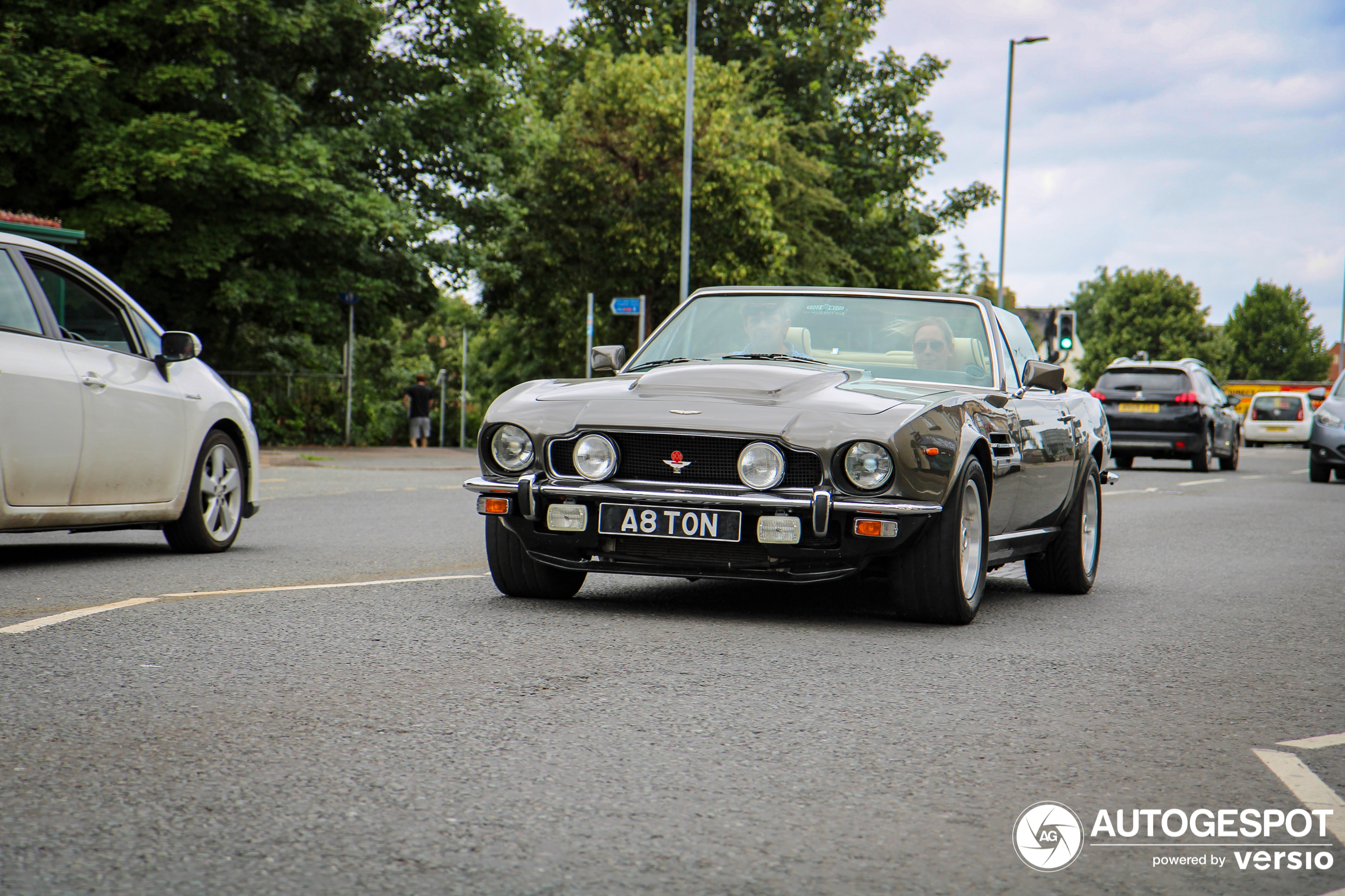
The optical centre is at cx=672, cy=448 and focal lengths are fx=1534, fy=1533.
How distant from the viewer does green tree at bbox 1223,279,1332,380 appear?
110250 mm

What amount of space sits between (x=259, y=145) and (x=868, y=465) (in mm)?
22255

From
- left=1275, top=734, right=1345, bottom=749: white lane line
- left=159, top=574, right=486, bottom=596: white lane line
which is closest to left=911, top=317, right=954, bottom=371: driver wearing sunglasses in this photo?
left=159, top=574, right=486, bottom=596: white lane line

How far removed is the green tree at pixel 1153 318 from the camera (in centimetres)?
10500

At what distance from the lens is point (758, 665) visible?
545 cm

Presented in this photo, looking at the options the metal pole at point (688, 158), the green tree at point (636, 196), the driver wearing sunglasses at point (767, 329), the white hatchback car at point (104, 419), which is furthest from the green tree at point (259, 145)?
the driver wearing sunglasses at point (767, 329)

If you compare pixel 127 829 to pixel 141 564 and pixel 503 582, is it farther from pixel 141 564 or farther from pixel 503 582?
pixel 141 564

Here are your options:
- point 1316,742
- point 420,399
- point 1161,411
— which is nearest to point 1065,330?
point 1161,411

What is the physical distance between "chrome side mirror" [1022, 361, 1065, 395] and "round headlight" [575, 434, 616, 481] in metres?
2.31

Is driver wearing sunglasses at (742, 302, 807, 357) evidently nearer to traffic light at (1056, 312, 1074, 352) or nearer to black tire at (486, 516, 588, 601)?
black tire at (486, 516, 588, 601)

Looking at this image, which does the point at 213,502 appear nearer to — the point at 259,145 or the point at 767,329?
the point at 767,329

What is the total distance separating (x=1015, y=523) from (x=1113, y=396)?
64.0 feet

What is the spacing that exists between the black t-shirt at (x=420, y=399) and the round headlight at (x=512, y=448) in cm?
2661

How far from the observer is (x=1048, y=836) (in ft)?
11.3

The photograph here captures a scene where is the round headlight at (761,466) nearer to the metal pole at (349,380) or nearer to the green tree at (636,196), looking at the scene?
the metal pole at (349,380)
